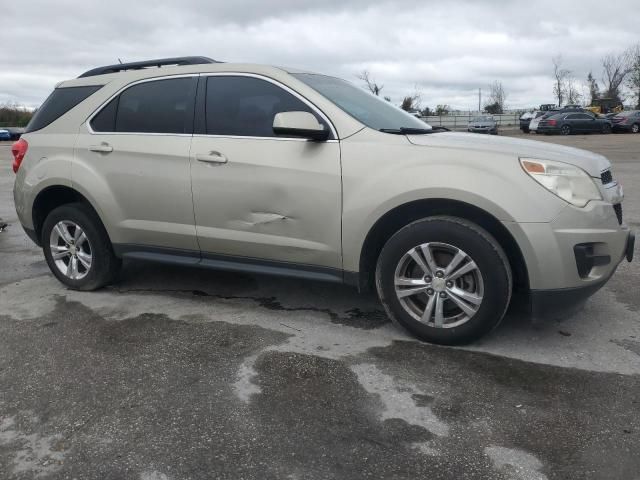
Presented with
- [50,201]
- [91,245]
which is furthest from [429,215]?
[50,201]

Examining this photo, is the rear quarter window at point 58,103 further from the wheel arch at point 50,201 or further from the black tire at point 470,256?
the black tire at point 470,256

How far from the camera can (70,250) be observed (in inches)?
192

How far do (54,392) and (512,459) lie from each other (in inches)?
89.5

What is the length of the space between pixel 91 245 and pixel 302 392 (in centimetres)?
250

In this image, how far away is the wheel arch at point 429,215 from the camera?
3400mm

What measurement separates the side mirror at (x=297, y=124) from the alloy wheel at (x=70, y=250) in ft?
6.68

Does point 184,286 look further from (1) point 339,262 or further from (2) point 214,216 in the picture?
(1) point 339,262

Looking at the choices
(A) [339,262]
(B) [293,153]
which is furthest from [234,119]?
(A) [339,262]

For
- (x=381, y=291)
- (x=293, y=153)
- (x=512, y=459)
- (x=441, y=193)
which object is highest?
(x=293, y=153)

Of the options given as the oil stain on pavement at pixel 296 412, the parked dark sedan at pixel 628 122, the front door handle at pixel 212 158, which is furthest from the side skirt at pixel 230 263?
the parked dark sedan at pixel 628 122

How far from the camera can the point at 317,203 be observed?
12.4 ft

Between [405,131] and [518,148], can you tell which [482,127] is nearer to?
[405,131]

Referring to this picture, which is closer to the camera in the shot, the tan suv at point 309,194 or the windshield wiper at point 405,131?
the tan suv at point 309,194

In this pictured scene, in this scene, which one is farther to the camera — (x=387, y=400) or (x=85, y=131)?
(x=85, y=131)
